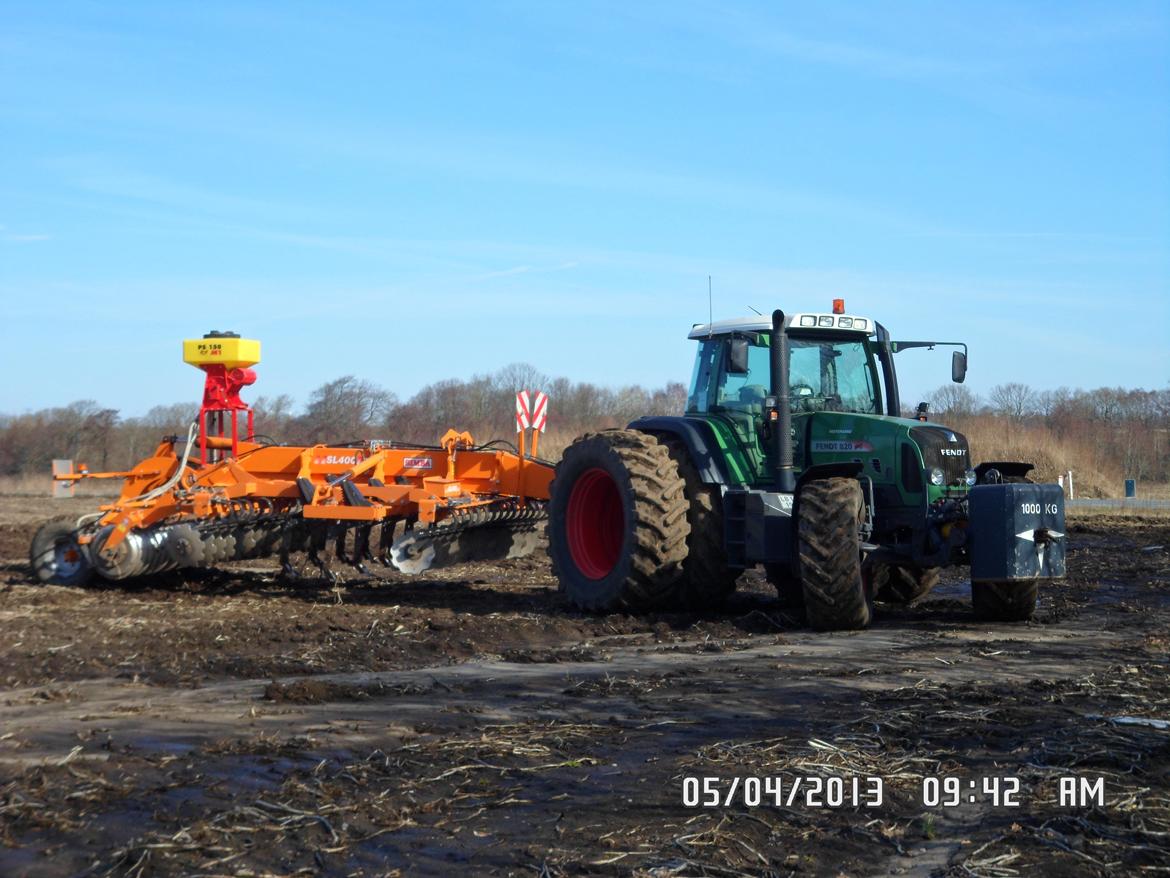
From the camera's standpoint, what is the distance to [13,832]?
4535mm

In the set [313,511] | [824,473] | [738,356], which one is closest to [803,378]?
[738,356]

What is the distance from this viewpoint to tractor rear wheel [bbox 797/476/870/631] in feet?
29.6

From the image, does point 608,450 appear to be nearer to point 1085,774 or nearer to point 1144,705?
point 1144,705

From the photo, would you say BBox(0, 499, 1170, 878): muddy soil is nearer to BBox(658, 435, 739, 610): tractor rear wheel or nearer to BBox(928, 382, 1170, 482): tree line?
BBox(658, 435, 739, 610): tractor rear wheel

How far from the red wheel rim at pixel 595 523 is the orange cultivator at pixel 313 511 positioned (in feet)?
3.23

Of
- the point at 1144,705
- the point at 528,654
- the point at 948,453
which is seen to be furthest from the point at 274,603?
the point at 1144,705

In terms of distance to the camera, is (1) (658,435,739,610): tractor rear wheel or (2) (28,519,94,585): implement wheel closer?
(1) (658,435,739,610): tractor rear wheel

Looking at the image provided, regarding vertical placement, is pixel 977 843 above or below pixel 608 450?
below

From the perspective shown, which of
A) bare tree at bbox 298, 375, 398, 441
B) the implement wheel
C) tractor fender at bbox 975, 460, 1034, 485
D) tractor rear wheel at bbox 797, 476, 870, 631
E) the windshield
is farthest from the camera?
bare tree at bbox 298, 375, 398, 441

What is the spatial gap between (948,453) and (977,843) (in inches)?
235

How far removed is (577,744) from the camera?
5797 millimetres
